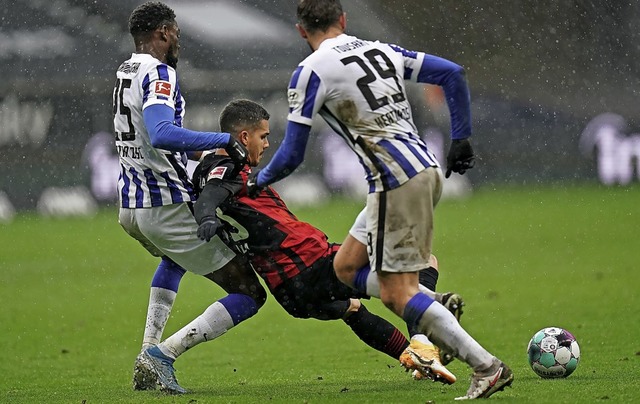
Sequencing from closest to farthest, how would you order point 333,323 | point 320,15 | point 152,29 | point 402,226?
point 402,226 < point 320,15 < point 152,29 < point 333,323

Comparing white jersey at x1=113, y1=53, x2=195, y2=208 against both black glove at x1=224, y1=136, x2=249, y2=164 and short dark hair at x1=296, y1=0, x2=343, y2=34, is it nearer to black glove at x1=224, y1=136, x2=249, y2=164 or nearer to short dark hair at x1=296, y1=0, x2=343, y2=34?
black glove at x1=224, y1=136, x2=249, y2=164

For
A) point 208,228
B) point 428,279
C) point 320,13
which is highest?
point 320,13

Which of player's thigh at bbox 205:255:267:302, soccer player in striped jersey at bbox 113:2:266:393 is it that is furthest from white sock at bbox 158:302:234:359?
player's thigh at bbox 205:255:267:302

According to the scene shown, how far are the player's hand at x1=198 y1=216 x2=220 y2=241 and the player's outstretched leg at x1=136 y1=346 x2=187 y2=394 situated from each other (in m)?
0.79

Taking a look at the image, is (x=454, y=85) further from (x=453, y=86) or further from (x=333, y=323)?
(x=333, y=323)

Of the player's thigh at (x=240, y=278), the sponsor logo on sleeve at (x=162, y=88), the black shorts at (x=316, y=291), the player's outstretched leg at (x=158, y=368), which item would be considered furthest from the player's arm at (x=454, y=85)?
the player's outstretched leg at (x=158, y=368)

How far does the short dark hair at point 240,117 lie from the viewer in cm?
664

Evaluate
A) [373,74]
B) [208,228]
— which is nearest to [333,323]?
[208,228]

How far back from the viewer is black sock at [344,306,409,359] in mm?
6555

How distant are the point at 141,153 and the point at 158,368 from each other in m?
1.19

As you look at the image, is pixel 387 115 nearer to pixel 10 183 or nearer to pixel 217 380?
pixel 217 380

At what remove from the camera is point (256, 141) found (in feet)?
21.9

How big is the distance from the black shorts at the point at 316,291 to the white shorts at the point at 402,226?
880 mm

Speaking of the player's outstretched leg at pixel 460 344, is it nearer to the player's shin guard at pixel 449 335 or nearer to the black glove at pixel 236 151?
the player's shin guard at pixel 449 335
